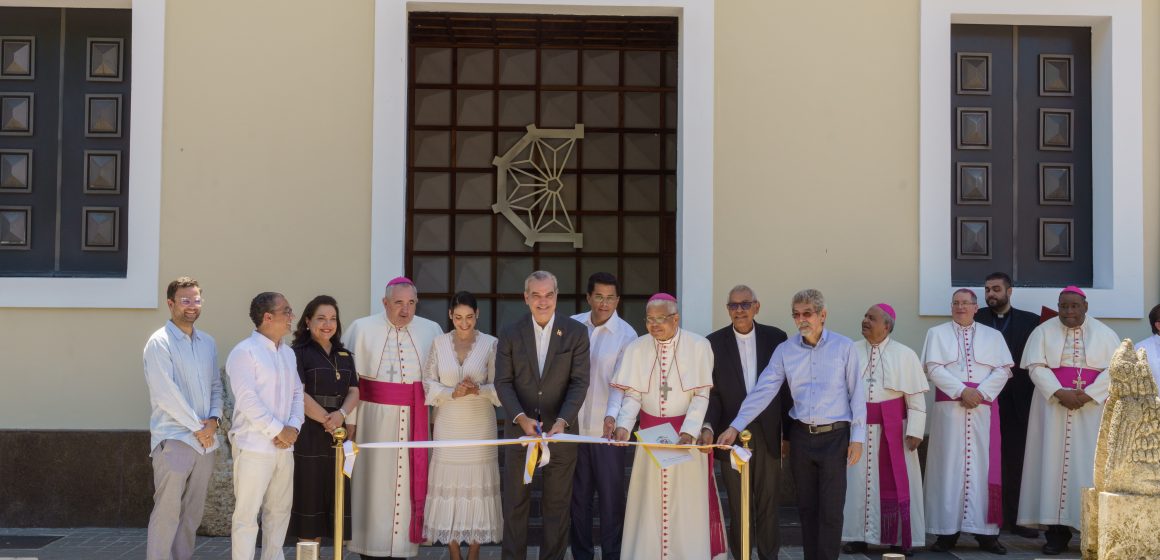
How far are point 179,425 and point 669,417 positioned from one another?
2848 mm

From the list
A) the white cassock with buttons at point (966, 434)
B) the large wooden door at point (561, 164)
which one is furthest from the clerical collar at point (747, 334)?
the large wooden door at point (561, 164)

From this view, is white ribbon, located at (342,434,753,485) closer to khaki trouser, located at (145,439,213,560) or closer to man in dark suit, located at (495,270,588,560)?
man in dark suit, located at (495,270,588,560)

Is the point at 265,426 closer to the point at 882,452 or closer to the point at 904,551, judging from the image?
the point at 882,452

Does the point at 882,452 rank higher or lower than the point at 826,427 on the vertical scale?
lower

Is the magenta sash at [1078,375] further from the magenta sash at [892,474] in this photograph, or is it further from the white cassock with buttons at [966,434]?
the magenta sash at [892,474]

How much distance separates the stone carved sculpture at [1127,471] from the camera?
21.5ft

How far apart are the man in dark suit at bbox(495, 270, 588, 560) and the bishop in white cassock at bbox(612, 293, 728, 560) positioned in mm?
312

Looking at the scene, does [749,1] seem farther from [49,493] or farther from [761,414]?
[49,493]

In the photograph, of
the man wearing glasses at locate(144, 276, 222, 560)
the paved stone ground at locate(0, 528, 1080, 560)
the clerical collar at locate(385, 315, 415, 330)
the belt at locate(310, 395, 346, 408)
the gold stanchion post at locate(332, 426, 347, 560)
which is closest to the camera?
the gold stanchion post at locate(332, 426, 347, 560)

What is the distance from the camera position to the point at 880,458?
8.30 m

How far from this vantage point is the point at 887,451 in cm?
827

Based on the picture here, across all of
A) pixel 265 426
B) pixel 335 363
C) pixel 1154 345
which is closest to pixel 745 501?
pixel 335 363

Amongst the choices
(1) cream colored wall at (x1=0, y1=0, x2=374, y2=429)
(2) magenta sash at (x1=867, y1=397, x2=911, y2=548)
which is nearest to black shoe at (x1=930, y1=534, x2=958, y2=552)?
(2) magenta sash at (x1=867, y1=397, x2=911, y2=548)

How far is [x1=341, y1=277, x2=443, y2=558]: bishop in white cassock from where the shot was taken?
746 cm
